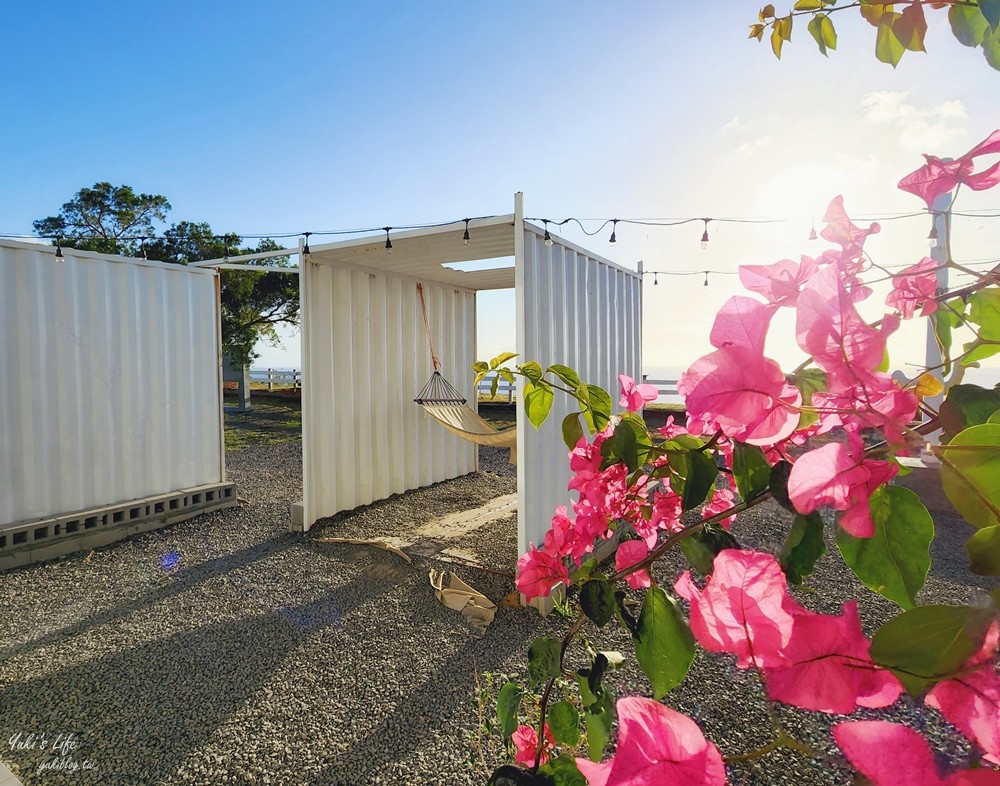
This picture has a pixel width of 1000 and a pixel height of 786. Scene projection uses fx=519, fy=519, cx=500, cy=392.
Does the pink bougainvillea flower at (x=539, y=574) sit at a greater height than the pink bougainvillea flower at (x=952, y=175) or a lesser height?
lesser

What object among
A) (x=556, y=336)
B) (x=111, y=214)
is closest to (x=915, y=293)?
(x=556, y=336)

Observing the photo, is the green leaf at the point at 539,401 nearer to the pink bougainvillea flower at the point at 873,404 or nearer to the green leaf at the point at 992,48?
the pink bougainvillea flower at the point at 873,404

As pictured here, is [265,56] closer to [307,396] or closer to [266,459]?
[307,396]

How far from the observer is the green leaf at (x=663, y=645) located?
33cm

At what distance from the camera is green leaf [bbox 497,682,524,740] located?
0.43 metres

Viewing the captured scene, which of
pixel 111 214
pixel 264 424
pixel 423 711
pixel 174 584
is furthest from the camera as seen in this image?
pixel 111 214

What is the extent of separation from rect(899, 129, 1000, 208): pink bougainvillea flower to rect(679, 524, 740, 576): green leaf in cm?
28

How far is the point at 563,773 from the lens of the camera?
327 mm

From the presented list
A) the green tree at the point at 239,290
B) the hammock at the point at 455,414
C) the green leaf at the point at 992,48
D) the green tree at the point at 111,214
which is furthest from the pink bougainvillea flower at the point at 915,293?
the green tree at the point at 111,214

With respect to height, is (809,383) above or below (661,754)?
above

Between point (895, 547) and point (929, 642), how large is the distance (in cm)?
9

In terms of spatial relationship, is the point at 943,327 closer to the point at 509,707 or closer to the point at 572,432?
the point at 572,432

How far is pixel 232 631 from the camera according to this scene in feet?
7.34

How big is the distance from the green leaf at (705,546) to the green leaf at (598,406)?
0.55 ft
